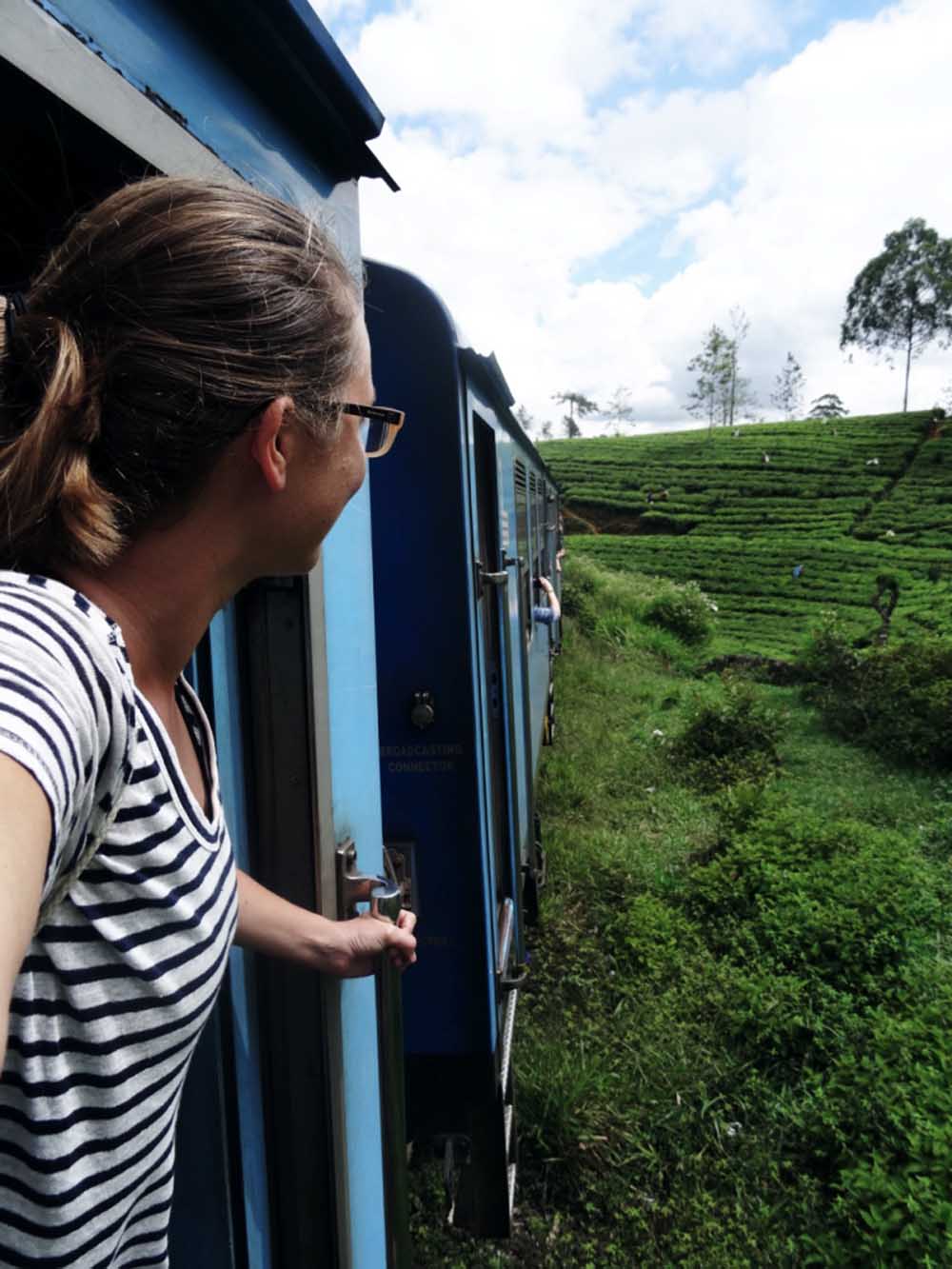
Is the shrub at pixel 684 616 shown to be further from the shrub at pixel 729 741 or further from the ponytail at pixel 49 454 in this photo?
the ponytail at pixel 49 454

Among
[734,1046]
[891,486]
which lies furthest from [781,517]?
[734,1046]

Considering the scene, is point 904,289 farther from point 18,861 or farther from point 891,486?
point 18,861

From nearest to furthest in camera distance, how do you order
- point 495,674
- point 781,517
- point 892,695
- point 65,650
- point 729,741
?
point 65,650 → point 495,674 → point 729,741 → point 892,695 → point 781,517

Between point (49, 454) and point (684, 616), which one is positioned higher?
point (49, 454)

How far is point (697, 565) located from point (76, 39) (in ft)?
87.3

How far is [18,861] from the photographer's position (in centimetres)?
59

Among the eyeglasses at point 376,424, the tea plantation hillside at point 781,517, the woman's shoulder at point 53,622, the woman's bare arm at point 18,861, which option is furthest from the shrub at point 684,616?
the woman's bare arm at point 18,861

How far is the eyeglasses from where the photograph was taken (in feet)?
3.56

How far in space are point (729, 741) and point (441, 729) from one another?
6.42m

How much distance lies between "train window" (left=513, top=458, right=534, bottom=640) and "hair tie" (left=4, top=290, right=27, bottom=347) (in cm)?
346

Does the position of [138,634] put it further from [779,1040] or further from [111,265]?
[779,1040]

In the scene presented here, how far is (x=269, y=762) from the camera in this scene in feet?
4.48

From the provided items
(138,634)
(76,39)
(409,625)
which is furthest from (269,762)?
(409,625)

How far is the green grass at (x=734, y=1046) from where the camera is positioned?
291cm
